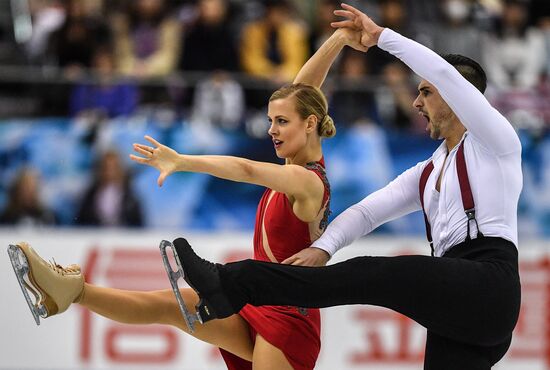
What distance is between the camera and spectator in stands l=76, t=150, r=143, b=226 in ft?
→ 28.8

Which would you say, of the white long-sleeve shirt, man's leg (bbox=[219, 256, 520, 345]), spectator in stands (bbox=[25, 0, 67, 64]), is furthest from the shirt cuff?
spectator in stands (bbox=[25, 0, 67, 64])

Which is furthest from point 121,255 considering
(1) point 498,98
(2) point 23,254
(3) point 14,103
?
(2) point 23,254

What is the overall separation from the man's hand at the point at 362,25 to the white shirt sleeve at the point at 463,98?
237mm

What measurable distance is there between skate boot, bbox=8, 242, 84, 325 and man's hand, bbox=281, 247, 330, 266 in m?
1.01

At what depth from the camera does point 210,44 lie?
9672 mm

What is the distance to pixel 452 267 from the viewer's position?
15.2ft

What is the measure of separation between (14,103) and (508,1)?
5.12 m

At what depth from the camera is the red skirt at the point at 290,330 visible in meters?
5.08

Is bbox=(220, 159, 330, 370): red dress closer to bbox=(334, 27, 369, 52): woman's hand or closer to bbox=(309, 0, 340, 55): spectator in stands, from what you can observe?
bbox=(334, 27, 369, 52): woman's hand

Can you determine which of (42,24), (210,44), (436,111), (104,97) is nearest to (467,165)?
(436,111)

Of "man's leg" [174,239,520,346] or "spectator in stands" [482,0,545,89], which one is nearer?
"man's leg" [174,239,520,346]

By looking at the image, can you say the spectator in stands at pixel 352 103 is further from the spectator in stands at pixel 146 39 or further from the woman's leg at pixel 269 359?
the woman's leg at pixel 269 359

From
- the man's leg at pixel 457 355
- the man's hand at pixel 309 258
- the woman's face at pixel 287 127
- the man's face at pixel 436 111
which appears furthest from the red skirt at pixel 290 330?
the man's face at pixel 436 111

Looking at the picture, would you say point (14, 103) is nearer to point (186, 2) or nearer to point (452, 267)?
point (186, 2)
